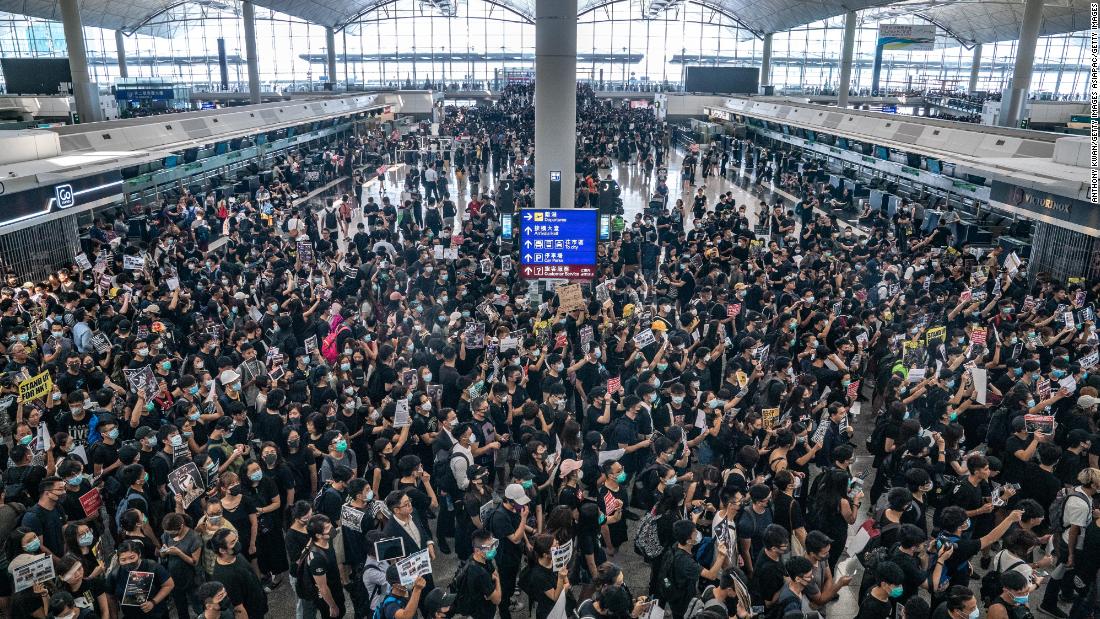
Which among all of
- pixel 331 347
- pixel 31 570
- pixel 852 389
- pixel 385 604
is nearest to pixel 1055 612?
pixel 852 389

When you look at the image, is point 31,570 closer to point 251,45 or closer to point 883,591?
point 883,591

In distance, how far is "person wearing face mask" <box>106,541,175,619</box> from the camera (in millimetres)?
4945

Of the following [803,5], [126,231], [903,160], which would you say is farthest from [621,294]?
[803,5]

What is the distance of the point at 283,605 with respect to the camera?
21.4ft

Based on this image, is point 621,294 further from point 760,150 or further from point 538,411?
point 760,150

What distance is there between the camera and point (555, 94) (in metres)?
14.4

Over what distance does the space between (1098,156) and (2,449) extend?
51.7ft

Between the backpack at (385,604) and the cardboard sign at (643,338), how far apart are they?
4580 mm

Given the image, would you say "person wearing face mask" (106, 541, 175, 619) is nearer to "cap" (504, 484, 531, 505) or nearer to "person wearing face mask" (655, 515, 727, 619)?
"cap" (504, 484, 531, 505)

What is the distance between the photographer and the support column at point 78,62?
2612 centimetres

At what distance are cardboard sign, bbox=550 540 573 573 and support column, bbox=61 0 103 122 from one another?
92.8 feet

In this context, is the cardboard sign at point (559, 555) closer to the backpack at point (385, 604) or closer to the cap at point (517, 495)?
the cap at point (517, 495)
